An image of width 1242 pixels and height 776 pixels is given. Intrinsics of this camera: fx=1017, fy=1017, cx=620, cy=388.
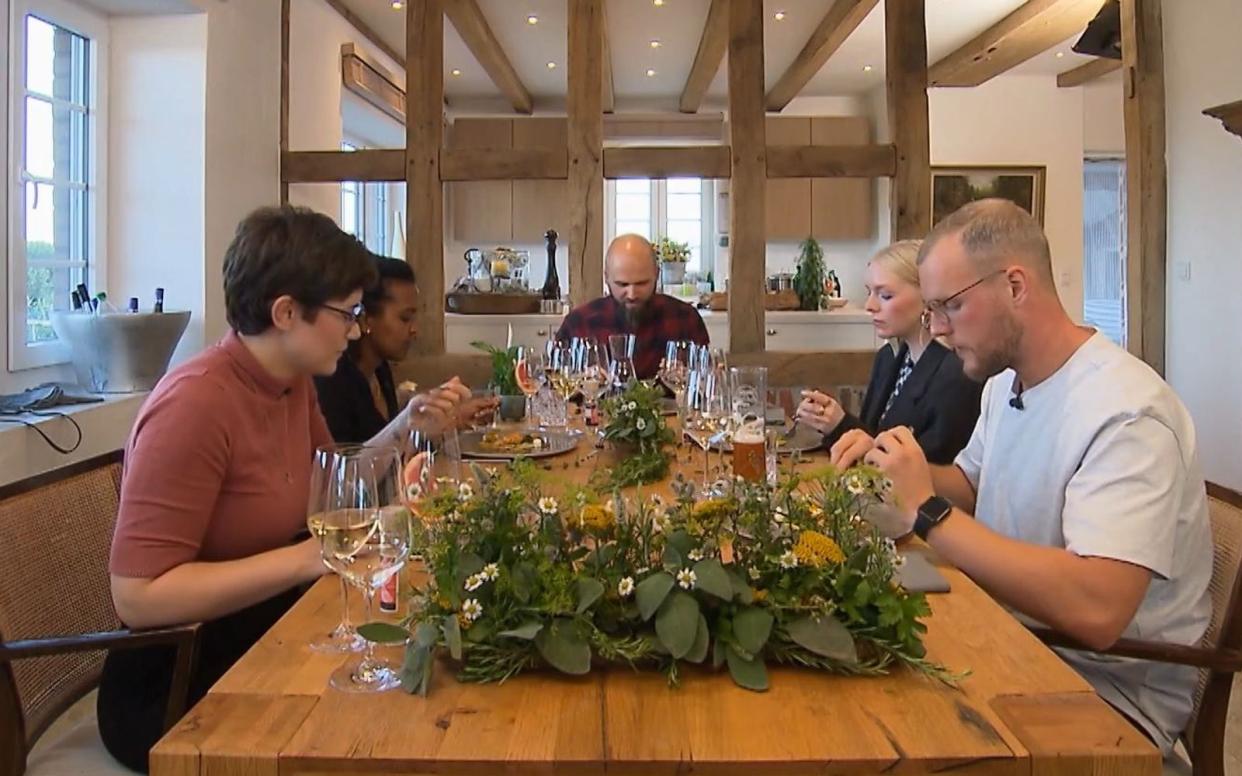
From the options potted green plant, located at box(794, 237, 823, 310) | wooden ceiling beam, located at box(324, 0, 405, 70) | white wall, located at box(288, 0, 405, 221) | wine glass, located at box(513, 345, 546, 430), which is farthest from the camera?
potted green plant, located at box(794, 237, 823, 310)

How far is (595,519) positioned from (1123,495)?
784 mm

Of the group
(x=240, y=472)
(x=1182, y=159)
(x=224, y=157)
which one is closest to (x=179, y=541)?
(x=240, y=472)

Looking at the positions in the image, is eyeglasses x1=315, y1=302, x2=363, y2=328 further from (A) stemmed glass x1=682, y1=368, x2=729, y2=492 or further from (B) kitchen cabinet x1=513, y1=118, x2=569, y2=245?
(B) kitchen cabinet x1=513, y1=118, x2=569, y2=245

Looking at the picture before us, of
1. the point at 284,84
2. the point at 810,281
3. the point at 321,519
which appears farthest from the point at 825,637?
the point at 810,281

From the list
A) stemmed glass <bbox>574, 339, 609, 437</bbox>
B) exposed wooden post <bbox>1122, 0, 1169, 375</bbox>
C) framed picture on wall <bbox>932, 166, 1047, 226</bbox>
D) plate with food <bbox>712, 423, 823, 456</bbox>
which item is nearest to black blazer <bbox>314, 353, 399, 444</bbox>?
stemmed glass <bbox>574, 339, 609, 437</bbox>

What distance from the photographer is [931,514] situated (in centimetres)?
141

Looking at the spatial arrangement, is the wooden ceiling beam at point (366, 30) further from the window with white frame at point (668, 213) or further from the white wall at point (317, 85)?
the window with white frame at point (668, 213)

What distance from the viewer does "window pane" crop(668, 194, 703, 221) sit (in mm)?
9297

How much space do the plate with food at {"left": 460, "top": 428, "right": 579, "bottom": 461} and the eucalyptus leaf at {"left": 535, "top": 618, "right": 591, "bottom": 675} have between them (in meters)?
1.18

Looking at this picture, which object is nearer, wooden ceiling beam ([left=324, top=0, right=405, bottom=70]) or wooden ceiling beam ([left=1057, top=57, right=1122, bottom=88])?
wooden ceiling beam ([left=324, top=0, right=405, bottom=70])

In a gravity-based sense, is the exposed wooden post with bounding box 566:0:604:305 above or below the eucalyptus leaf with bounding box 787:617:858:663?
above

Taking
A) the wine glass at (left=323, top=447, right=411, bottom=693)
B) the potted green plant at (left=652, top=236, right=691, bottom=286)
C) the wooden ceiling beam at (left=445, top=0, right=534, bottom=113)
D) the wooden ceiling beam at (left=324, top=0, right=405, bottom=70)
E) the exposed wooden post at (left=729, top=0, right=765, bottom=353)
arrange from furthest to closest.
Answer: the potted green plant at (left=652, top=236, right=691, bottom=286) → the wooden ceiling beam at (left=324, top=0, right=405, bottom=70) → the wooden ceiling beam at (left=445, top=0, right=534, bottom=113) → the exposed wooden post at (left=729, top=0, right=765, bottom=353) → the wine glass at (left=323, top=447, right=411, bottom=693)

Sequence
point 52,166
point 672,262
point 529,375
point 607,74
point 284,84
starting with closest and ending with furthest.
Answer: point 529,375
point 52,166
point 284,84
point 607,74
point 672,262

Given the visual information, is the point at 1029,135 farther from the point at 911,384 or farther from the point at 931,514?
the point at 931,514
